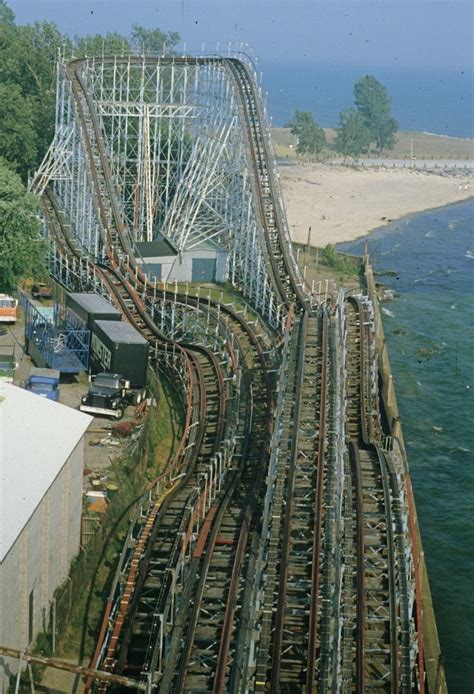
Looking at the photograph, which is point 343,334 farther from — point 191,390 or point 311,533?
point 311,533

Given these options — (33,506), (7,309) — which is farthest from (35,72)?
(33,506)

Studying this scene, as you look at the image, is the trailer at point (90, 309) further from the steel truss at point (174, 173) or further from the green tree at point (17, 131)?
the green tree at point (17, 131)

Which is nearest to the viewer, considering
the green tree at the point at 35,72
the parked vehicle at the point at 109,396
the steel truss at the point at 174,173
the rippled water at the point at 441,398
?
the rippled water at the point at 441,398

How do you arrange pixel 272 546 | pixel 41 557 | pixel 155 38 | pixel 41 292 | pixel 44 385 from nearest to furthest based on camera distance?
pixel 41 557, pixel 272 546, pixel 44 385, pixel 41 292, pixel 155 38

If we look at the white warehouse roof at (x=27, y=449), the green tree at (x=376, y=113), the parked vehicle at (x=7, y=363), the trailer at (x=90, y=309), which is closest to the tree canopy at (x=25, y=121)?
the trailer at (x=90, y=309)

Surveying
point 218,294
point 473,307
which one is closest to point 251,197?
point 218,294

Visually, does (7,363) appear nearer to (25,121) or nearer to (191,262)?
(191,262)
